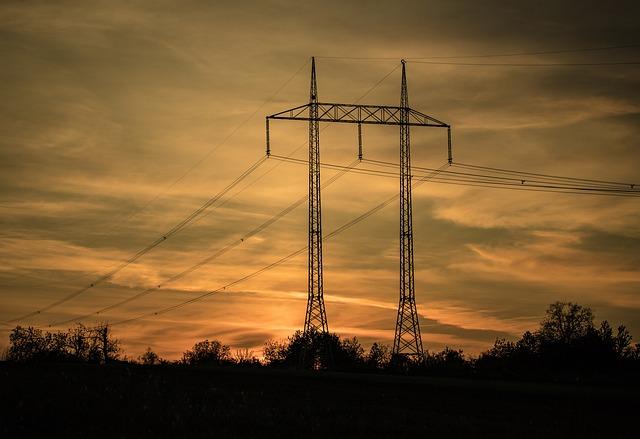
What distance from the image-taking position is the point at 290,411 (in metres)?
26.7

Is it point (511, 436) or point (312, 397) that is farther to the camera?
point (312, 397)

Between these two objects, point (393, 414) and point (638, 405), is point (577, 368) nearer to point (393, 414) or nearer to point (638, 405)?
→ point (638, 405)

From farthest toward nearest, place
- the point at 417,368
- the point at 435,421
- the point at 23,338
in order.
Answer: the point at 23,338 < the point at 417,368 < the point at 435,421

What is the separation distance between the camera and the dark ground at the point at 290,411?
74.4 ft

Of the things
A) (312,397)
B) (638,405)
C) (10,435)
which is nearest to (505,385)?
(638,405)

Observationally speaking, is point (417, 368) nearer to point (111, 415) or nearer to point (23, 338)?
point (111, 415)

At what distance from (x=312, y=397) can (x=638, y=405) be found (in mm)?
14313

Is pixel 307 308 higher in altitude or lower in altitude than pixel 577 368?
higher

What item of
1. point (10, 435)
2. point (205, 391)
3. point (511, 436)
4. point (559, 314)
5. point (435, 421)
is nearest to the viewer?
point (10, 435)

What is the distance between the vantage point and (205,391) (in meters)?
32.4

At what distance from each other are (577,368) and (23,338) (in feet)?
374

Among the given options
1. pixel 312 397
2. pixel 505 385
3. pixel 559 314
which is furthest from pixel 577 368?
pixel 559 314

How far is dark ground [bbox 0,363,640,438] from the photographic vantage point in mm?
22688

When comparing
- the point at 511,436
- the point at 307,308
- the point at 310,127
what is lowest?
the point at 511,436
